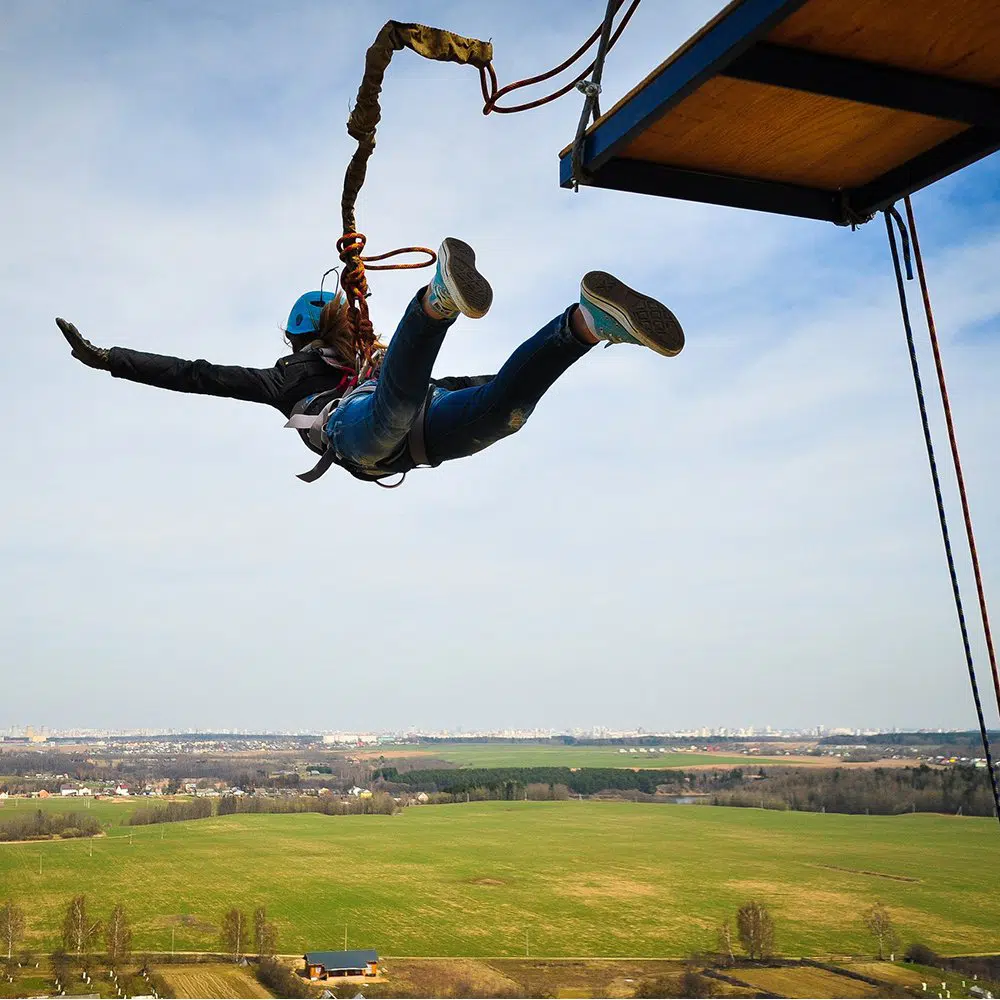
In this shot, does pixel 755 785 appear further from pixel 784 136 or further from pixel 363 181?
pixel 784 136

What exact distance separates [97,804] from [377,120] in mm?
93839

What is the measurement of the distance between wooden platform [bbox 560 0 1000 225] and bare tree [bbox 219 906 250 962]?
2529 inches

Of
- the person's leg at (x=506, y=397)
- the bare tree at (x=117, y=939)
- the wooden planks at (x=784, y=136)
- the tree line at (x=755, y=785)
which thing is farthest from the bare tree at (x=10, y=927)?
the wooden planks at (x=784, y=136)

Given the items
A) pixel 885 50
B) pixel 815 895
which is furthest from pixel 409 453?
pixel 815 895

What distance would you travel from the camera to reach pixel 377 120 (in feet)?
11.9

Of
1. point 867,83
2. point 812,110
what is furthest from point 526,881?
point 867,83

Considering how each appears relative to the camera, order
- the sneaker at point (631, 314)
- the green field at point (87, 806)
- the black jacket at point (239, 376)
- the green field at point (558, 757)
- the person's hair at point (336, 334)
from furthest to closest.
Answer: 1. the green field at point (558, 757)
2. the green field at point (87, 806)
3. the person's hair at point (336, 334)
4. the black jacket at point (239, 376)
5. the sneaker at point (631, 314)

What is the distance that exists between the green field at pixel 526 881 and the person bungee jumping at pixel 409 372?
206 ft

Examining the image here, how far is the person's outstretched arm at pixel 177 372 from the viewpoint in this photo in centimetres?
405

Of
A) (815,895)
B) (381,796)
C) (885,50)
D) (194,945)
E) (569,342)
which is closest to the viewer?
(885,50)

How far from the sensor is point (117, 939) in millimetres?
57312

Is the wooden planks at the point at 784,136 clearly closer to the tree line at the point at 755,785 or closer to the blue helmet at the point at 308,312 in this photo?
the blue helmet at the point at 308,312

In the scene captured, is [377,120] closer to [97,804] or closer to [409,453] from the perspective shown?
[409,453]

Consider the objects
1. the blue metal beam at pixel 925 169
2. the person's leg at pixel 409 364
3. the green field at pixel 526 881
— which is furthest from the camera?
the green field at pixel 526 881
